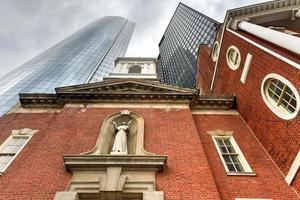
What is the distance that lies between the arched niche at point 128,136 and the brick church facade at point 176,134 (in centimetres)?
6

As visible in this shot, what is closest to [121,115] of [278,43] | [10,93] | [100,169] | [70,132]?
[70,132]

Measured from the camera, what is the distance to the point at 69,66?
285ft

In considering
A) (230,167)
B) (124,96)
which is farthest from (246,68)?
(124,96)

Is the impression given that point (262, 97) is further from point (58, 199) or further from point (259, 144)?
point (58, 199)

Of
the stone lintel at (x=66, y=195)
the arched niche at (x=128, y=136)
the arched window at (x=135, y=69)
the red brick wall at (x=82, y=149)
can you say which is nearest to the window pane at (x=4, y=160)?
the red brick wall at (x=82, y=149)

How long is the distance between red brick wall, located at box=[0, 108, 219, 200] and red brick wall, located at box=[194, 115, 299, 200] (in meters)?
0.92

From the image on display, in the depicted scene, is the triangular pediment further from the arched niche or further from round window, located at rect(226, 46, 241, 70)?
round window, located at rect(226, 46, 241, 70)

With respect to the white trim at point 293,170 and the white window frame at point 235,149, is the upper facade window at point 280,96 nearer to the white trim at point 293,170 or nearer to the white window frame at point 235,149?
the white trim at point 293,170

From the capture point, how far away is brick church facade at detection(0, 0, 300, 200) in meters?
11.0

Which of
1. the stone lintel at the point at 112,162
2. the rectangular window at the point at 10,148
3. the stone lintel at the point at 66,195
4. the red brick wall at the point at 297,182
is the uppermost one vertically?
the rectangular window at the point at 10,148

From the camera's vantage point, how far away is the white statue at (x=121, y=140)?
12586 millimetres

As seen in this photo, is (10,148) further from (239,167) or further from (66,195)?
(239,167)

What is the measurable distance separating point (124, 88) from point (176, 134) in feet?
18.3

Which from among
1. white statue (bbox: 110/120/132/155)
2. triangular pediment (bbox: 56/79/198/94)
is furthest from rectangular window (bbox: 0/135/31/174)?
white statue (bbox: 110/120/132/155)
